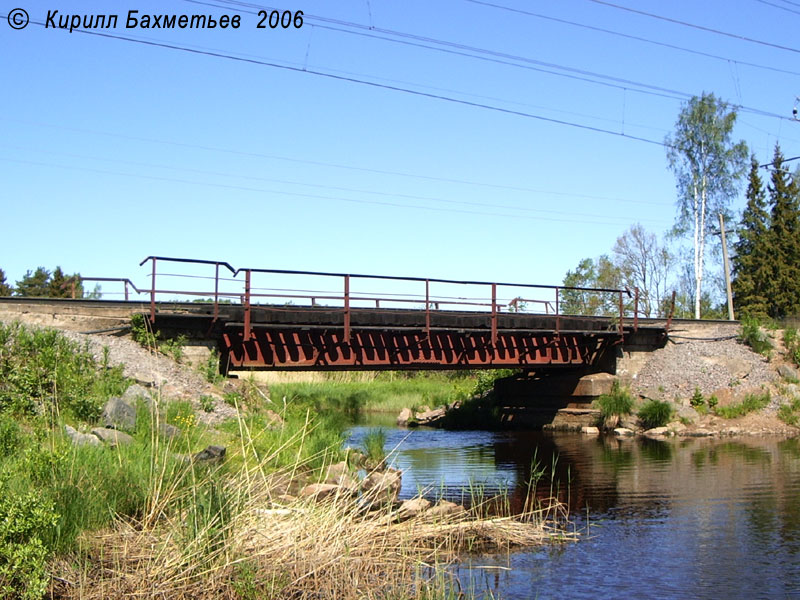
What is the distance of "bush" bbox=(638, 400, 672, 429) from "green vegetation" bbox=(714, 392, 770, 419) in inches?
88.1

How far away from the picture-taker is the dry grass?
907 centimetres

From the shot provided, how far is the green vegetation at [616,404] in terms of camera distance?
122ft

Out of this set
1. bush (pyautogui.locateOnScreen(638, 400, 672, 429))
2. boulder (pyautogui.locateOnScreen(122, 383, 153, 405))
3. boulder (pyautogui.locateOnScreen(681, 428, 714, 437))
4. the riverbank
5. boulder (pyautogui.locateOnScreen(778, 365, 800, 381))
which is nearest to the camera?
the riverbank

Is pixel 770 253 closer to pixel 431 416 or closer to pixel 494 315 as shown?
pixel 431 416

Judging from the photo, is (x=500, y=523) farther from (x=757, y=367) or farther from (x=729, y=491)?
(x=757, y=367)

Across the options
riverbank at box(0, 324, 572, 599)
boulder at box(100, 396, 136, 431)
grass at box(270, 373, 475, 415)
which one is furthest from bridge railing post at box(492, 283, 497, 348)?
riverbank at box(0, 324, 572, 599)

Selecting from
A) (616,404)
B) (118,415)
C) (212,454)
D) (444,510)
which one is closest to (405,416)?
(616,404)

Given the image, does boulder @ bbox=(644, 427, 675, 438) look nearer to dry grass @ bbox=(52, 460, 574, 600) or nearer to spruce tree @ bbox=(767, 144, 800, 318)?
dry grass @ bbox=(52, 460, 574, 600)

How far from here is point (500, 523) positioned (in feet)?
43.0

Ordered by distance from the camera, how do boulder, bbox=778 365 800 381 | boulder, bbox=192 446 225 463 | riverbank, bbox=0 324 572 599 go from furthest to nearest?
boulder, bbox=778 365 800 381 < boulder, bbox=192 446 225 463 < riverbank, bbox=0 324 572 599

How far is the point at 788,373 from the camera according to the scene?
3816 cm

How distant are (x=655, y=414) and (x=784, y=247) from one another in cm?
3383

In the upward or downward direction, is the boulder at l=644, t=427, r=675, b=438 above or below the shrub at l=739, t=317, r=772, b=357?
below

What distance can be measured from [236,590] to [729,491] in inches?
546
